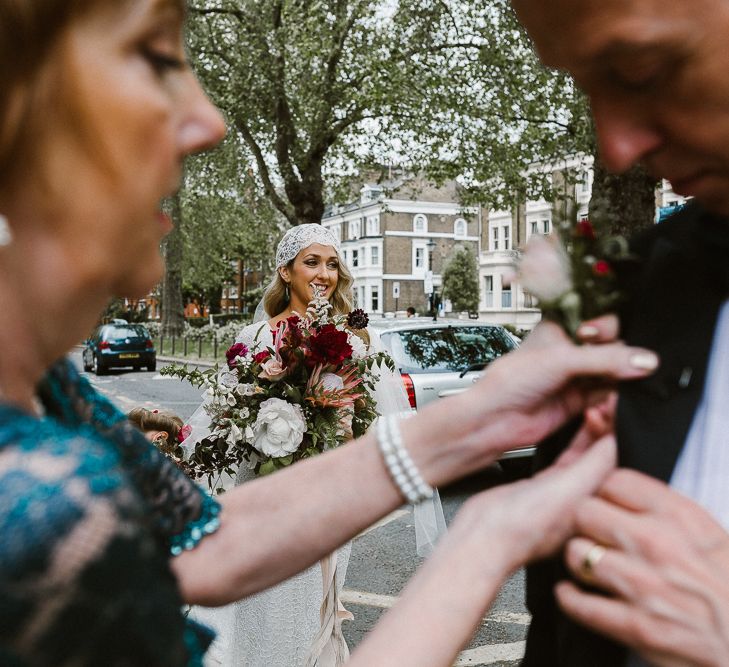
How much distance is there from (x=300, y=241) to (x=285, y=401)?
1792mm

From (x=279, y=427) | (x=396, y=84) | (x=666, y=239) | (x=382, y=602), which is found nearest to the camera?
(x=666, y=239)

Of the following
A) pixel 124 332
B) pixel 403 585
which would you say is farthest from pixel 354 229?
pixel 403 585

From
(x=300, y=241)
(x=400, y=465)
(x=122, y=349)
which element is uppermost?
(x=300, y=241)

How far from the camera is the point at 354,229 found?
77000 millimetres

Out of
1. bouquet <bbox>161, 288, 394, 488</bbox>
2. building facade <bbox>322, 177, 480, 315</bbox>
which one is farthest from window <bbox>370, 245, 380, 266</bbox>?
bouquet <bbox>161, 288, 394, 488</bbox>

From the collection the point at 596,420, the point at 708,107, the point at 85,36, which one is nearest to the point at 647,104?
the point at 708,107

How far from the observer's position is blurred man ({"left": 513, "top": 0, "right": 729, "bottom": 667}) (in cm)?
103

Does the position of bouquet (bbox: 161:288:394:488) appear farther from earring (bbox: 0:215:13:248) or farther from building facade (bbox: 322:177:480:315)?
building facade (bbox: 322:177:480:315)

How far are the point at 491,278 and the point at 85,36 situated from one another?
5729cm

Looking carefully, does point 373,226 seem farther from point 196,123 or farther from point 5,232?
point 5,232

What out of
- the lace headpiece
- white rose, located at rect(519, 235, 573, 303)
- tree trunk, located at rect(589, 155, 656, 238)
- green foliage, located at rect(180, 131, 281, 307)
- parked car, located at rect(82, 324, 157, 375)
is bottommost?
parked car, located at rect(82, 324, 157, 375)

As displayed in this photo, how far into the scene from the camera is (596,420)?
1175 mm

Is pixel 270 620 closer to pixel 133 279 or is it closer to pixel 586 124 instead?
pixel 133 279

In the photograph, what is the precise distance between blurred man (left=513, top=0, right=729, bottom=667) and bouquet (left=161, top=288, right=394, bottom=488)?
2.12 m
